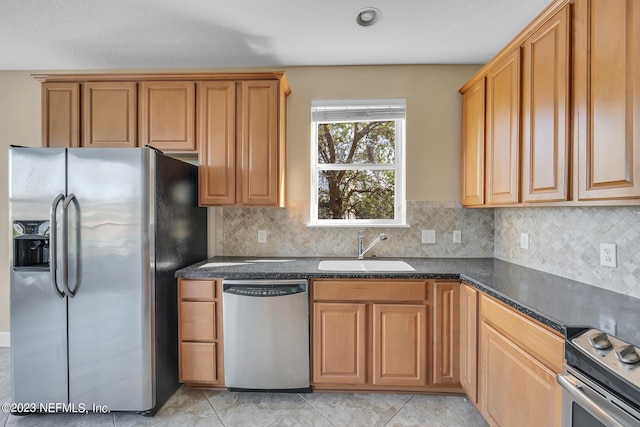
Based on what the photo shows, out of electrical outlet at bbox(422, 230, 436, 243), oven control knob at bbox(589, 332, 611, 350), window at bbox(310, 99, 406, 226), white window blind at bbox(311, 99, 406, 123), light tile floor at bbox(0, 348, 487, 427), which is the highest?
white window blind at bbox(311, 99, 406, 123)

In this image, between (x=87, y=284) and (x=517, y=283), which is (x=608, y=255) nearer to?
Answer: (x=517, y=283)

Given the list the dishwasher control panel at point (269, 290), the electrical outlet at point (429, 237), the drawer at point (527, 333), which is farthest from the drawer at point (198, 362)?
the electrical outlet at point (429, 237)

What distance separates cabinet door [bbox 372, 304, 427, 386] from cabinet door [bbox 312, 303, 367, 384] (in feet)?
0.38

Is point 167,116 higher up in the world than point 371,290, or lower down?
higher up

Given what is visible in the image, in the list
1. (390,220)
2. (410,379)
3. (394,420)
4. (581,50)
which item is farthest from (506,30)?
(394,420)

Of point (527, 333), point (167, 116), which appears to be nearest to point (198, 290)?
point (167, 116)

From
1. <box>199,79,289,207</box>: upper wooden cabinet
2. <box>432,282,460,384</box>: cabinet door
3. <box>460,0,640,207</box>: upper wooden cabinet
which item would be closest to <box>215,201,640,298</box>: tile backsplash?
<box>199,79,289,207</box>: upper wooden cabinet

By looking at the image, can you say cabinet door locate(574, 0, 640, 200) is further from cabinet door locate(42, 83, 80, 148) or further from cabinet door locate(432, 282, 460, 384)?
cabinet door locate(42, 83, 80, 148)

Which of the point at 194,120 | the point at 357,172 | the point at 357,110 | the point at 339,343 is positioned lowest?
the point at 339,343

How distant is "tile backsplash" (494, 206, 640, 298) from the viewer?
56.7 inches

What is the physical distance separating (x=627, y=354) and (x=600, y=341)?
0.25 feet

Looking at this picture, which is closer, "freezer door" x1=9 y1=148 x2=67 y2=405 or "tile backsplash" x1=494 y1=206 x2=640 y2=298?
"tile backsplash" x1=494 y1=206 x2=640 y2=298

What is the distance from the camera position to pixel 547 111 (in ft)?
5.01

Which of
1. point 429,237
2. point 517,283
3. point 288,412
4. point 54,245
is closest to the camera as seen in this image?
point 517,283
